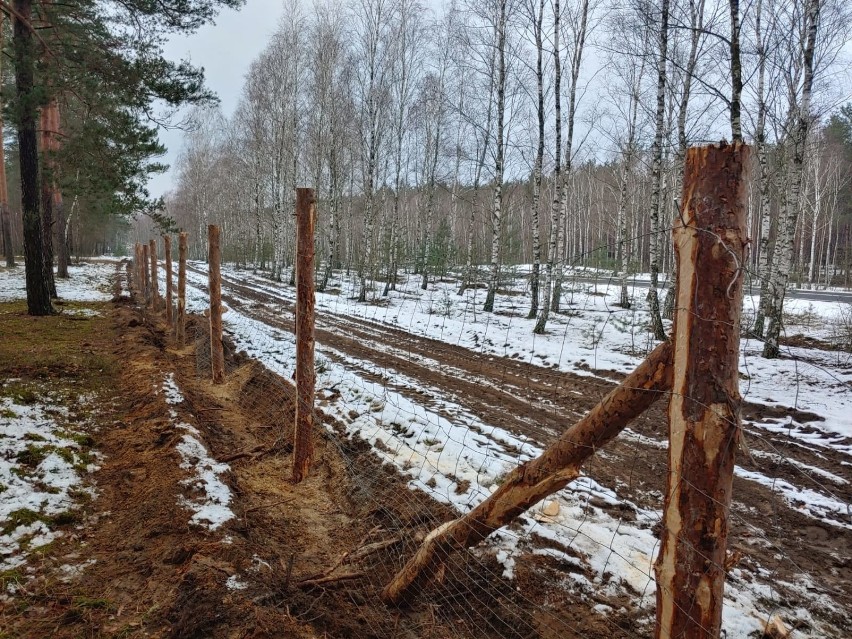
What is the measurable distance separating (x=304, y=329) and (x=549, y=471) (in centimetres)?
306

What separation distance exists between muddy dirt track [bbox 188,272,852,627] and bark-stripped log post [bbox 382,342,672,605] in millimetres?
392

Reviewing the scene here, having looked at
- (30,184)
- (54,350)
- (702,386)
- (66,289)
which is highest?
(30,184)

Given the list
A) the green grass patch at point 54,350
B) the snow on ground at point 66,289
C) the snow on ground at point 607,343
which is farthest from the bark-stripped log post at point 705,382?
the snow on ground at point 66,289

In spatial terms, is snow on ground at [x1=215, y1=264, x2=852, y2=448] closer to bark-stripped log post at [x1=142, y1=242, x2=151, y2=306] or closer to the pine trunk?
bark-stripped log post at [x1=142, y1=242, x2=151, y2=306]

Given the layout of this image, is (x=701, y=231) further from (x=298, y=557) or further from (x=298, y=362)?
(x=298, y=362)

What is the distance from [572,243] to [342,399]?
1497 inches

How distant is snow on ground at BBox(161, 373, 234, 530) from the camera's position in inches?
138

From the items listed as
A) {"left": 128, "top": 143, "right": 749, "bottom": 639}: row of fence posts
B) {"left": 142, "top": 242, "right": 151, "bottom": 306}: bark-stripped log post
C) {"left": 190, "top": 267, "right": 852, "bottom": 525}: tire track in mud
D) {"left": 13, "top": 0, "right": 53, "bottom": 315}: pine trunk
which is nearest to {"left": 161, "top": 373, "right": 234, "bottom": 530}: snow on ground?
{"left": 190, "top": 267, "right": 852, "bottom": 525}: tire track in mud

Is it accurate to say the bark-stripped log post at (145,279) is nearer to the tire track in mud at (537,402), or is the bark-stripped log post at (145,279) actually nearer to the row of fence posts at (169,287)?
the row of fence posts at (169,287)

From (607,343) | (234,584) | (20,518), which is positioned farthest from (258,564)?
(607,343)

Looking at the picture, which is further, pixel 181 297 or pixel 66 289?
pixel 66 289

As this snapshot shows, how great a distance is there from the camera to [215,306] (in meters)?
7.56

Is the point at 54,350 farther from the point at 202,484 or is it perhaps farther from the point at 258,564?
the point at 258,564

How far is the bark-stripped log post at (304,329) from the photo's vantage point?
442cm
